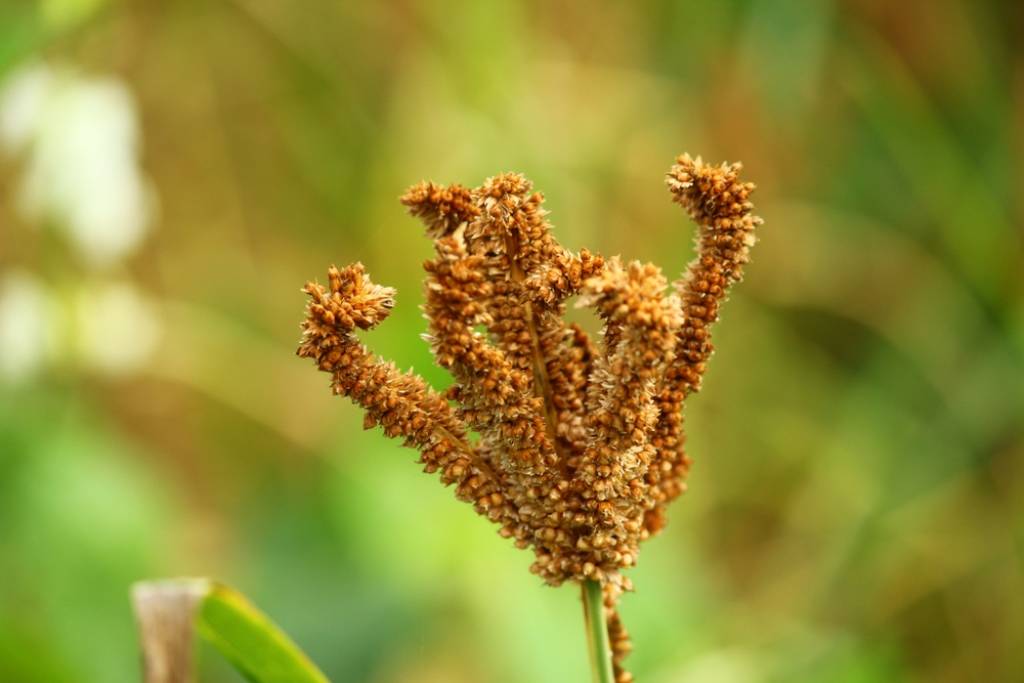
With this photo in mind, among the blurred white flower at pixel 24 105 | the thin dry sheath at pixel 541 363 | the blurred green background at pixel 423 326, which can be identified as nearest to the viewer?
the thin dry sheath at pixel 541 363

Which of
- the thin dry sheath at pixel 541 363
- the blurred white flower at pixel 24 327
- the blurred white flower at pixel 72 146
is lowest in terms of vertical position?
the thin dry sheath at pixel 541 363

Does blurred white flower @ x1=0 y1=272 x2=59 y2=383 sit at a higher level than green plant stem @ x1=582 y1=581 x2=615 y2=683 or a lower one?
higher

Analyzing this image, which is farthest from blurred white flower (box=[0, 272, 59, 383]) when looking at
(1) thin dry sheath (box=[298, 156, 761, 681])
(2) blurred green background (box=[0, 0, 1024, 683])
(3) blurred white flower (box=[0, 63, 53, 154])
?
(1) thin dry sheath (box=[298, 156, 761, 681])

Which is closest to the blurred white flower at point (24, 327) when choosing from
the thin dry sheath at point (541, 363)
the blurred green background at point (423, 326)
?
the blurred green background at point (423, 326)

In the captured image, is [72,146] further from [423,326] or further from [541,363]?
[541,363]

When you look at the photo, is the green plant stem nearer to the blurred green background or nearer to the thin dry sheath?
the thin dry sheath

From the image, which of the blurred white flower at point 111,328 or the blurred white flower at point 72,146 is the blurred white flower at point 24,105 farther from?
the blurred white flower at point 111,328

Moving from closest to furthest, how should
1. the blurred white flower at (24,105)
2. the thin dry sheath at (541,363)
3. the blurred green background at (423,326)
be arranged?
the thin dry sheath at (541,363) < the blurred white flower at (24,105) < the blurred green background at (423,326)

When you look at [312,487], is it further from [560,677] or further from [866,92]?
[866,92]

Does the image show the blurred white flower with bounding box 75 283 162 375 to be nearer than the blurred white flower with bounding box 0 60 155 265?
No
